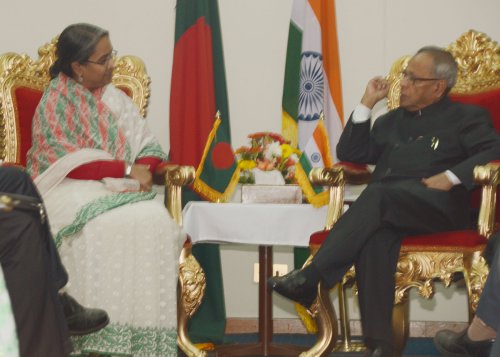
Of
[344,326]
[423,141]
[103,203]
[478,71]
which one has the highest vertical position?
[478,71]

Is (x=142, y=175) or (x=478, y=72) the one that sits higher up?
(x=478, y=72)

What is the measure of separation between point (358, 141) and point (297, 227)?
486 millimetres

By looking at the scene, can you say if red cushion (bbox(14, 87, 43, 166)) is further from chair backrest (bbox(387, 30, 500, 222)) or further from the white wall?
chair backrest (bbox(387, 30, 500, 222))

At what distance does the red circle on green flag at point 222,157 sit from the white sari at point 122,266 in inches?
35.3

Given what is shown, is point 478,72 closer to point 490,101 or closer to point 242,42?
point 490,101

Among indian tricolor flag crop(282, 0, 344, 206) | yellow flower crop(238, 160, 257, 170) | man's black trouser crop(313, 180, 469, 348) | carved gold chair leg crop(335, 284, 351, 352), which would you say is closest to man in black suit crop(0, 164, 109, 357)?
man's black trouser crop(313, 180, 469, 348)

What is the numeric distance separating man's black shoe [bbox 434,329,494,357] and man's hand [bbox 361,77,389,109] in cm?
122

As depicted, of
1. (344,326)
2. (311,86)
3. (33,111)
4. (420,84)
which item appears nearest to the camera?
(420,84)

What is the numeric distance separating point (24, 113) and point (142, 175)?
28.0 inches

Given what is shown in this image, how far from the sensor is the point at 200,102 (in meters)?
5.07

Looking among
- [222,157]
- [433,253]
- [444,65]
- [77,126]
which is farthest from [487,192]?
[77,126]

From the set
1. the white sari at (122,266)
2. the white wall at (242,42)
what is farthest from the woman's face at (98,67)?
the white wall at (242,42)

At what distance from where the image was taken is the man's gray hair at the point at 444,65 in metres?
4.18

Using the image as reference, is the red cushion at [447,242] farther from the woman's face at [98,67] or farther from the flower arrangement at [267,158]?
the woman's face at [98,67]
